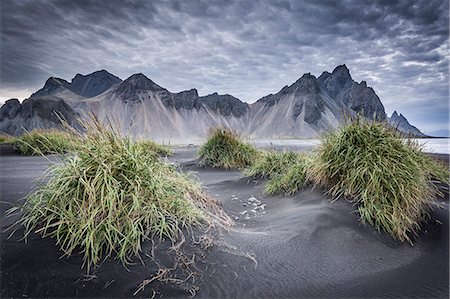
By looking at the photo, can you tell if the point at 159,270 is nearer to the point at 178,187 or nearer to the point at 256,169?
the point at 178,187

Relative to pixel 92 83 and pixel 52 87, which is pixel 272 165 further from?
pixel 92 83

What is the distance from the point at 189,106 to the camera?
96.9 m

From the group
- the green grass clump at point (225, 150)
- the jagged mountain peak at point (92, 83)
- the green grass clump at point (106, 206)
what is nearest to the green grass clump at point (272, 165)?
the green grass clump at point (225, 150)

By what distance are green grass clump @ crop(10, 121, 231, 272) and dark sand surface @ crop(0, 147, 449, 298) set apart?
146mm

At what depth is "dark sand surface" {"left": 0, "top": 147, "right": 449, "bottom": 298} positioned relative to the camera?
6.43ft

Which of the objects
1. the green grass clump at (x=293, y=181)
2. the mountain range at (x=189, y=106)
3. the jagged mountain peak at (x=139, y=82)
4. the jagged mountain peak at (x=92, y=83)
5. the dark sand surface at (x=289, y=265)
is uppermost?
the jagged mountain peak at (x=92, y=83)

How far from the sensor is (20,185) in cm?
482

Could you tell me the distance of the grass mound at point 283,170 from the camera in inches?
177

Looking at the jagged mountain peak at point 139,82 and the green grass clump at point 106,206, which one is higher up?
the jagged mountain peak at point 139,82

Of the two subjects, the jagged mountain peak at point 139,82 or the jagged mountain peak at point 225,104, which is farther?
the jagged mountain peak at point 225,104

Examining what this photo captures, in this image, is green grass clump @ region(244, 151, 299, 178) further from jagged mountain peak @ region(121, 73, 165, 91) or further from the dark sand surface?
jagged mountain peak @ region(121, 73, 165, 91)

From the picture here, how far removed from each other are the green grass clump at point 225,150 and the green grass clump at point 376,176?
203 inches

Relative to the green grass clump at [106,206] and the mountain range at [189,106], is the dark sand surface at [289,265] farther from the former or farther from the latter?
the mountain range at [189,106]

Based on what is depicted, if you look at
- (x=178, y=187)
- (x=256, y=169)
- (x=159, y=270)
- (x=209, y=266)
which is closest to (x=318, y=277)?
(x=209, y=266)
